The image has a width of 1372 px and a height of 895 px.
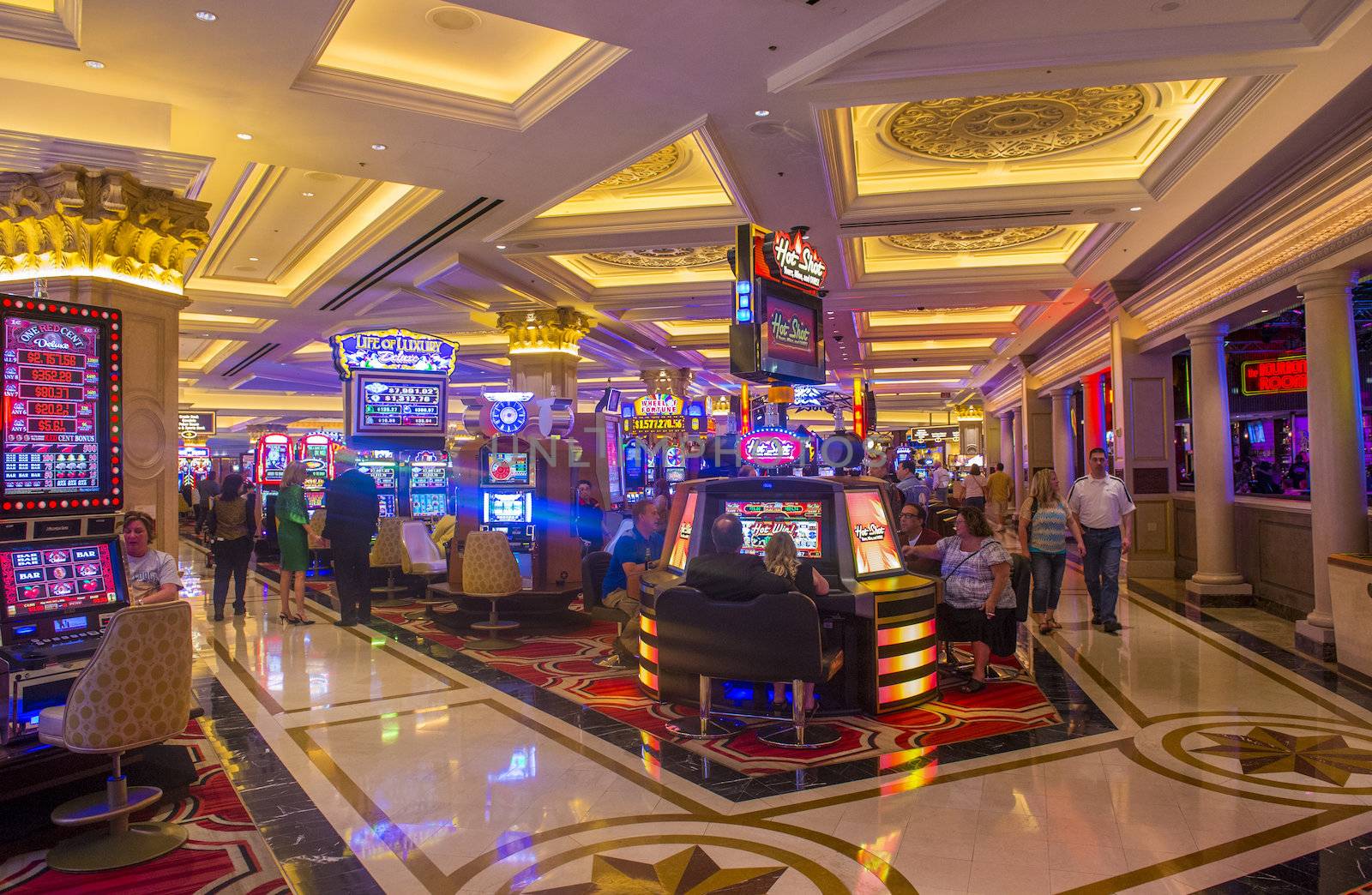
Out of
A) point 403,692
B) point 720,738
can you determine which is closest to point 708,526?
point 720,738

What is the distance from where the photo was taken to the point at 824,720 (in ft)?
15.6

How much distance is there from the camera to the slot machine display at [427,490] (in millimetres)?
12547

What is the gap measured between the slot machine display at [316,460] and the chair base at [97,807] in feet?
33.4

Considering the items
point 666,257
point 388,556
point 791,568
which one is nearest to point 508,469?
point 388,556

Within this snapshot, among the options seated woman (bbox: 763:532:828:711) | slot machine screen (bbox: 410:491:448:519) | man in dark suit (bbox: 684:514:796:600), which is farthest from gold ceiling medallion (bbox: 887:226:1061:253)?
slot machine screen (bbox: 410:491:448:519)

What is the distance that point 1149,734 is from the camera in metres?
4.48

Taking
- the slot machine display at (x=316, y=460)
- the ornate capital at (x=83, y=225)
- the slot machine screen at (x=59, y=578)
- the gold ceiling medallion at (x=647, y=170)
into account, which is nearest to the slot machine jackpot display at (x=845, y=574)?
the slot machine screen at (x=59, y=578)

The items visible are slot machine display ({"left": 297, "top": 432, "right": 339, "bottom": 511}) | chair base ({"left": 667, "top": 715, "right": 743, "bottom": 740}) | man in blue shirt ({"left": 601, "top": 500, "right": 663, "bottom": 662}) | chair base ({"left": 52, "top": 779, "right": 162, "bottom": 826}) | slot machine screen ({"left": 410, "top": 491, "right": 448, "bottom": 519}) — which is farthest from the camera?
slot machine display ({"left": 297, "top": 432, "right": 339, "bottom": 511})

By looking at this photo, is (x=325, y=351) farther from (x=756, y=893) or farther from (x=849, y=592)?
(x=756, y=893)

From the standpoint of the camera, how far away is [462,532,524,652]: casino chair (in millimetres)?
7355

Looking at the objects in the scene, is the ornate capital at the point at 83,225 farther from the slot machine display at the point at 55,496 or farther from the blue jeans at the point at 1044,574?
the blue jeans at the point at 1044,574

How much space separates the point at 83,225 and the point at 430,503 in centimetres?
739

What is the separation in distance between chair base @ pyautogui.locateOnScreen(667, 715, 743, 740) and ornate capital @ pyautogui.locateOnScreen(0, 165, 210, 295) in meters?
4.63

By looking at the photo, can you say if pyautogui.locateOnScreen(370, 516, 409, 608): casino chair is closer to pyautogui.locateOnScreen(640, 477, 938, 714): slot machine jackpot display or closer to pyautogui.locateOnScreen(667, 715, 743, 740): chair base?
pyautogui.locateOnScreen(640, 477, 938, 714): slot machine jackpot display
